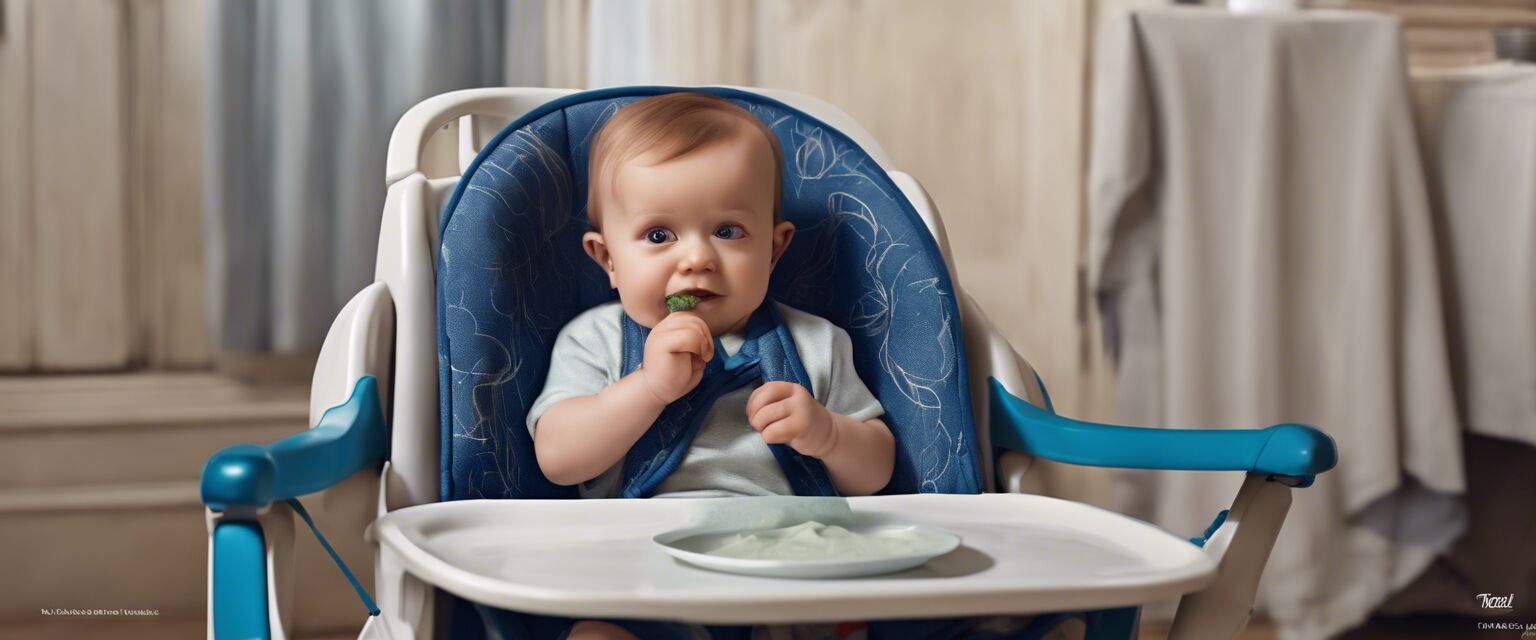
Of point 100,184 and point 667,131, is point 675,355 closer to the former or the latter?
point 667,131

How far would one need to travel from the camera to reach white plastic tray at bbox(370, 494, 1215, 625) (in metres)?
0.57

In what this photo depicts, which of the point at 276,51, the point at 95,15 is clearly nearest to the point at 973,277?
the point at 276,51

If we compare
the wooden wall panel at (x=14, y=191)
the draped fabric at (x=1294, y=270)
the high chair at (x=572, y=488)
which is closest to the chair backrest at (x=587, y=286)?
the high chair at (x=572, y=488)

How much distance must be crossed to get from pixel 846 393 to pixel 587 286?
0.85 ft

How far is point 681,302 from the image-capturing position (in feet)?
3.01

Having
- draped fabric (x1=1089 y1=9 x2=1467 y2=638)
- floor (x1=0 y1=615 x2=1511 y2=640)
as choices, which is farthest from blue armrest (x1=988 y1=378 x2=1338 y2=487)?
floor (x1=0 y1=615 x2=1511 y2=640)

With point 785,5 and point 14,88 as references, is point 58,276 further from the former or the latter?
point 785,5

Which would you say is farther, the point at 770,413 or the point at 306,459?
the point at 770,413

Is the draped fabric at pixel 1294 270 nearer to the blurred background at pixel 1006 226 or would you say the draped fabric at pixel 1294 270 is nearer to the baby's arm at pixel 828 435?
the blurred background at pixel 1006 226

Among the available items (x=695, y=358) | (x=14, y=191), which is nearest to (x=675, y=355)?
(x=695, y=358)

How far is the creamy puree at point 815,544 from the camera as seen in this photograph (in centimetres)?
66

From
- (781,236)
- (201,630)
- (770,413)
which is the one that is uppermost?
(781,236)

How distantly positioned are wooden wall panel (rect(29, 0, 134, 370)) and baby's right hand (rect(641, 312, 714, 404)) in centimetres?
136

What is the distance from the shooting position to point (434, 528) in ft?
2.44
